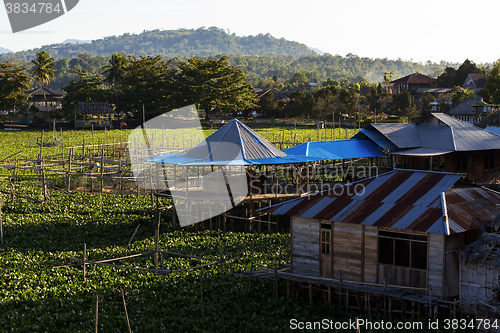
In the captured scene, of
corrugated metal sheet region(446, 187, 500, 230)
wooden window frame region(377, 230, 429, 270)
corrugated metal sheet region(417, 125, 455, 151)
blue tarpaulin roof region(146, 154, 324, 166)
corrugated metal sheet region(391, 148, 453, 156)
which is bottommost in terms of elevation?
wooden window frame region(377, 230, 429, 270)

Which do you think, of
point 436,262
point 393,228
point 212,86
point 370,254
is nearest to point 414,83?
point 212,86

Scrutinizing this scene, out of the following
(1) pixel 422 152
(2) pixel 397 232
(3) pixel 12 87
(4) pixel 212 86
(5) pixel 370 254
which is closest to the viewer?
(2) pixel 397 232

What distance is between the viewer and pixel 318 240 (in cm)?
1641

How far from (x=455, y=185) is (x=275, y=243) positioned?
8.06 metres

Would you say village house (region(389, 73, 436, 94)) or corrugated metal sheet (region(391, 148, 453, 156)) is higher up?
village house (region(389, 73, 436, 94))

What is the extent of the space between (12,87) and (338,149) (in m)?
59.9

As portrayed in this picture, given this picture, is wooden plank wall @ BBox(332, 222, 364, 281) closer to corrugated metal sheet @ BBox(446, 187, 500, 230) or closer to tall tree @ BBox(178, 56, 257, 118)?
corrugated metal sheet @ BBox(446, 187, 500, 230)

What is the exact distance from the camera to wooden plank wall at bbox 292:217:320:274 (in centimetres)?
1644

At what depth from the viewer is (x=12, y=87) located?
238ft

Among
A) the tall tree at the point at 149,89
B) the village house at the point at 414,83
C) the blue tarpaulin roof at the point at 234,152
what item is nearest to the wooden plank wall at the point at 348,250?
the blue tarpaulin roof at the point at 234,152

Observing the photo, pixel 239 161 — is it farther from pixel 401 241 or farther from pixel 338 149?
pixel 401 241

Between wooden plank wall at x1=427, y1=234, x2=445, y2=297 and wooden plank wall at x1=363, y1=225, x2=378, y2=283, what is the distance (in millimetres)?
1569

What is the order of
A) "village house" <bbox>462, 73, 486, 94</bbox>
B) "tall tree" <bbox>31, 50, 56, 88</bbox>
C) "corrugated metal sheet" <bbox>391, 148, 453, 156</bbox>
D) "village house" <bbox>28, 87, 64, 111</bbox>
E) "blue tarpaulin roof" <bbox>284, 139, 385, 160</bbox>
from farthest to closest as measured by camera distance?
"village house" <bbox>28, 87, 64, 111</bbox> → "tall tree" <bbox>31, 50, 56, 88</bbox> → "village house" <bbox>462, 73, 486, 94</bbox> → "blue tarpaulin roof" <bbox>284, 139, 385, 160</bbox> → "corrugated metal sheet" <bbox>391, 148, 453, 156</bbox>

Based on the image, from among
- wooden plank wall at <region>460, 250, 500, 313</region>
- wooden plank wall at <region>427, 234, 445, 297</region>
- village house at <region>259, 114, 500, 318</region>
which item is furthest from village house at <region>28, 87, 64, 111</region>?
wooden plank wall at <region>460, 250, 500, 313</region>
